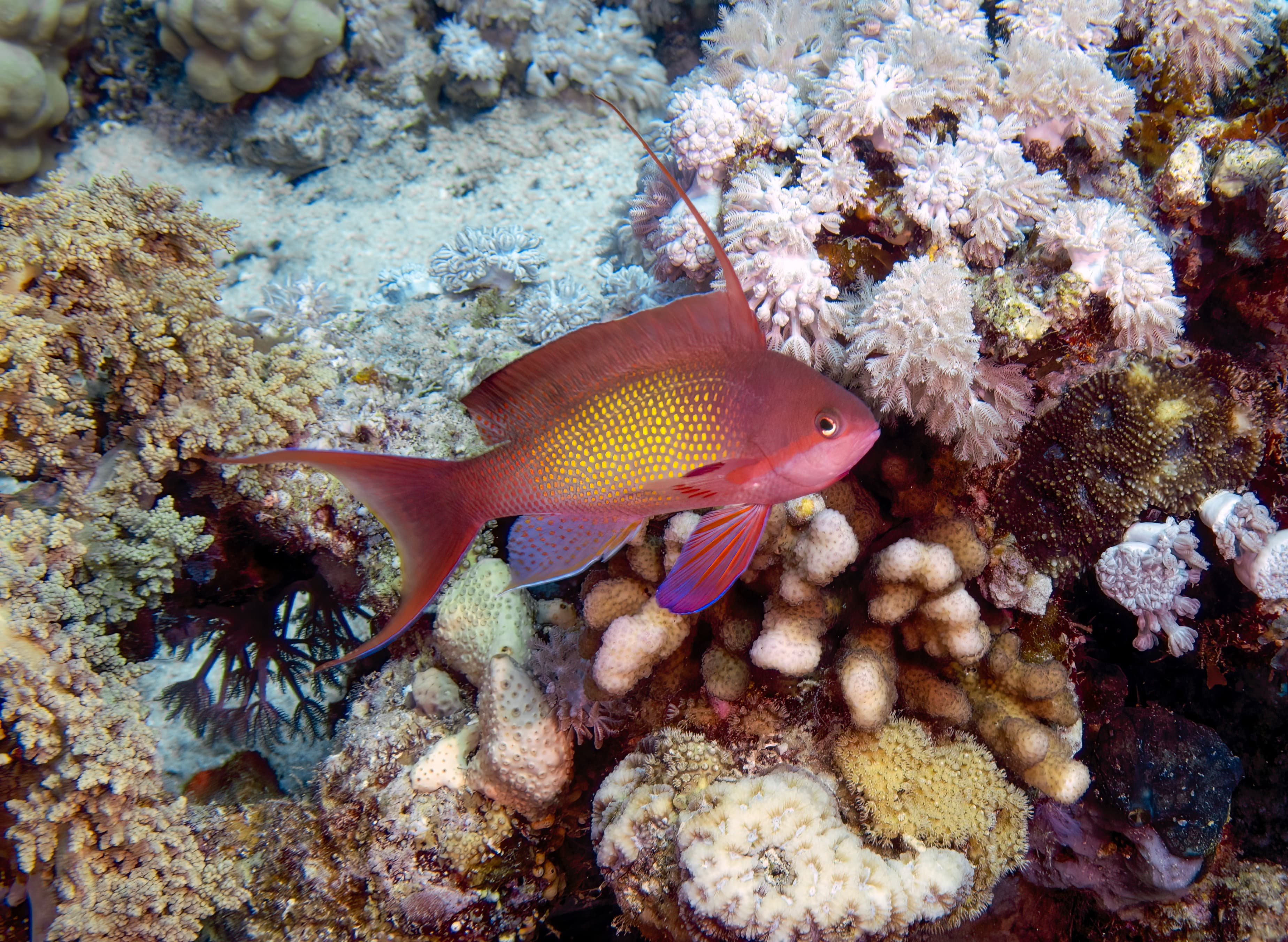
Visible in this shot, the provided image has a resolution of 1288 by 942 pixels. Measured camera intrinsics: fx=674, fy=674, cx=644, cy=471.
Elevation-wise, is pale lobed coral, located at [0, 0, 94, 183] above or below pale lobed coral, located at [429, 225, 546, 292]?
above

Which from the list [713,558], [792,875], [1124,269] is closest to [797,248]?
[1124,269]

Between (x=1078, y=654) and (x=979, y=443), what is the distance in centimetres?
127

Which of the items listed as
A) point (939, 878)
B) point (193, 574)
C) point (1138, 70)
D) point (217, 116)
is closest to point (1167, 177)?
point (1138, 70)

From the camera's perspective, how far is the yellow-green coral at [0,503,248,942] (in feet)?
8.13

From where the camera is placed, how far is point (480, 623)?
3.17 meters

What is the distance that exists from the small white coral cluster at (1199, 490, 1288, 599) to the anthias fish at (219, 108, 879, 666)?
194 cm

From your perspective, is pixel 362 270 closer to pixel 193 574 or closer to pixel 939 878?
pixel 193 574

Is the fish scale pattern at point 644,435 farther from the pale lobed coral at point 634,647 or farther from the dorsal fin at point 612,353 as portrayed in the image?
the pale lobed coral at point 634,647

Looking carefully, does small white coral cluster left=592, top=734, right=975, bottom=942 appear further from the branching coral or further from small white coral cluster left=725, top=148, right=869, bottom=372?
the branching coral

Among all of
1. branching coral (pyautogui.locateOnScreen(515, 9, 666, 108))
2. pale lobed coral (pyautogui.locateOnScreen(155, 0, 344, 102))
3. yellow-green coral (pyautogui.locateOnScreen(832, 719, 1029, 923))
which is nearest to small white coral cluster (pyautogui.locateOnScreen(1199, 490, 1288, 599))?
yellow-green coral (pyautogui.locateOnScreen(832, 719, 1029, 923))

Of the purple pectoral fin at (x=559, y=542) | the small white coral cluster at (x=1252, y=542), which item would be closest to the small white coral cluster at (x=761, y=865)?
the purple pectoral fin at (x=559, y=542)

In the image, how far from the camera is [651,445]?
1880 millimetres

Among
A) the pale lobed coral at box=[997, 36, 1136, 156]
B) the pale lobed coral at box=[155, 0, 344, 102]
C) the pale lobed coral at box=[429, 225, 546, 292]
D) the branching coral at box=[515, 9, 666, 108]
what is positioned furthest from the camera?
the branching coral at box=[515, 9, 666, 108]

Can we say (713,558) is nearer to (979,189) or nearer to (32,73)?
(979,189)
